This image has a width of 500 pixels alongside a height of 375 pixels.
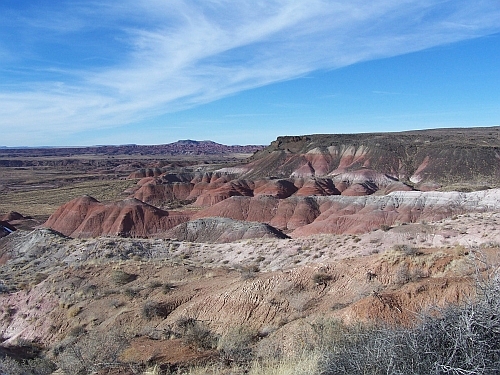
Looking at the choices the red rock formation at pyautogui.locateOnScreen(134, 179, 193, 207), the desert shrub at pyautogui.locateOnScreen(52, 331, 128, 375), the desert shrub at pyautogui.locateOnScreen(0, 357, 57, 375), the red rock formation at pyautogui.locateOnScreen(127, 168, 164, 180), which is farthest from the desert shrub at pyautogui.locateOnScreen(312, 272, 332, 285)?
the red rock formation at pyautogui.locateOnScreen(127, 168, 164, 180)

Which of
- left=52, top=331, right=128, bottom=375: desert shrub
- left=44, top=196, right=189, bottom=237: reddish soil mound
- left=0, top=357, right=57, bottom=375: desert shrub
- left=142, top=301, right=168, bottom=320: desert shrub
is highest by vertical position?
left=52, top=331, right=128, bottom=375: desert shrub

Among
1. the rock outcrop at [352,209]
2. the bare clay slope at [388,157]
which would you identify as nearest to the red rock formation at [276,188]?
the rock outcrop at [352,209]

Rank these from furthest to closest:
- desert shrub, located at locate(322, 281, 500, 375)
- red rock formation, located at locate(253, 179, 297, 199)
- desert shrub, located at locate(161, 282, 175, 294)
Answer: red rock formation, located at locate(253, 179, 297, 199)
desert shrub, located at locate(161, 282, 175, 294)
desert shrub, located at locate(322, 281, 500, 375)

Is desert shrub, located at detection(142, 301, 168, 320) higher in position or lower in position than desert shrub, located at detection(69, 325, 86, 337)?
higher

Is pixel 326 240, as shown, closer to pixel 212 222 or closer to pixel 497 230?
pixel 497 230

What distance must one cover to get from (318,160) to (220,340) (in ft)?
322

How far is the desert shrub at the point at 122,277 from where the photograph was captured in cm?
2281

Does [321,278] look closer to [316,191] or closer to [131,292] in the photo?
[131,292]

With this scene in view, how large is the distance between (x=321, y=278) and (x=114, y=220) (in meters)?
49.7

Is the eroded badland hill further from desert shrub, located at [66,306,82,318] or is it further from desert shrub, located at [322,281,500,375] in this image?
desert shrub, located at [66,306,82,318]

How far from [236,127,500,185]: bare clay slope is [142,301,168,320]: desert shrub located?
76.6m

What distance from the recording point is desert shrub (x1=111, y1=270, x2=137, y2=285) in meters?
22.8

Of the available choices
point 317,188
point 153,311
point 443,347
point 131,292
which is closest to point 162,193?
point 317,188

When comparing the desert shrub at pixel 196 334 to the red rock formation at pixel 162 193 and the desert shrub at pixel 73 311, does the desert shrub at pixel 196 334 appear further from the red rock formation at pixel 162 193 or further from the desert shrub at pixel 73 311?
the red rock formation at pixel 162 193
